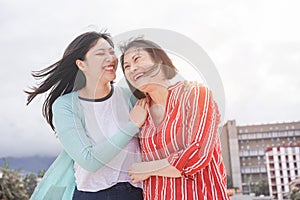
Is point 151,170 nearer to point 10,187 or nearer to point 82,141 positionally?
point 82,141

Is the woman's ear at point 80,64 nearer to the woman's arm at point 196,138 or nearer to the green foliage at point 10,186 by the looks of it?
the woman's arm at point 196,138

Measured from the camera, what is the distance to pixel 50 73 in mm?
844

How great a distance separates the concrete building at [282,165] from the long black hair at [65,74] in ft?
66.9

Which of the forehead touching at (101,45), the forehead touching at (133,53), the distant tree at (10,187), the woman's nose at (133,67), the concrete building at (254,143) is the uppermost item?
the concrete building at (254,143)

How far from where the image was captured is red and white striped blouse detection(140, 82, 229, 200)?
669mm

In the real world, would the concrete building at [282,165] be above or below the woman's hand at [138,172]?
above

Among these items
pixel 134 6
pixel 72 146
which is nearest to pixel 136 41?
pixel 72 146

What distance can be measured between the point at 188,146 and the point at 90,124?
0.61 feet

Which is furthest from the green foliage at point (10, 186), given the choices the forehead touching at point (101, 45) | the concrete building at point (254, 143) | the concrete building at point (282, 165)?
the concrete building at point (254, 143)

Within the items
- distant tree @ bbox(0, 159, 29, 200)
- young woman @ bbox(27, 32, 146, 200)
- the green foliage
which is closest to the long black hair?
young woman @ bbox(27, 32, 146, 200)

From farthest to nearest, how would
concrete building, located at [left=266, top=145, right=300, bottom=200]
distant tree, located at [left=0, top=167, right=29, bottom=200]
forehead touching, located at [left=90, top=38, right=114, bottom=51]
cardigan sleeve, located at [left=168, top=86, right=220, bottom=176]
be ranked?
concrete building, located at [left=266, top=145, right=300, bottom=200]
distant tree, located at [left=0, top=167, right=29, bottom=200]
forehead touching, located at [left=90, top=38, right=114, bottom=51]
cardigan sleeve, located at [left=168, top=86, right=220, bottom=176]

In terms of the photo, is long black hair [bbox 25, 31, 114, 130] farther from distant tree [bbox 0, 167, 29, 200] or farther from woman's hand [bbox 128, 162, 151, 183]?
distant tree [bbox 0, 167, 29, 200]

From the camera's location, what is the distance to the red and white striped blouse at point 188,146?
0.67 metres

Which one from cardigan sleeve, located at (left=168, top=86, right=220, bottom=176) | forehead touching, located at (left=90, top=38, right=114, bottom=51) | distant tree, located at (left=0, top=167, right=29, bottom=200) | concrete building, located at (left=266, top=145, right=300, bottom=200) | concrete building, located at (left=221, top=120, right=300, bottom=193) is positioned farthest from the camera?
concrete building, located at (left=221, top=120, right=300, bottom=193)
